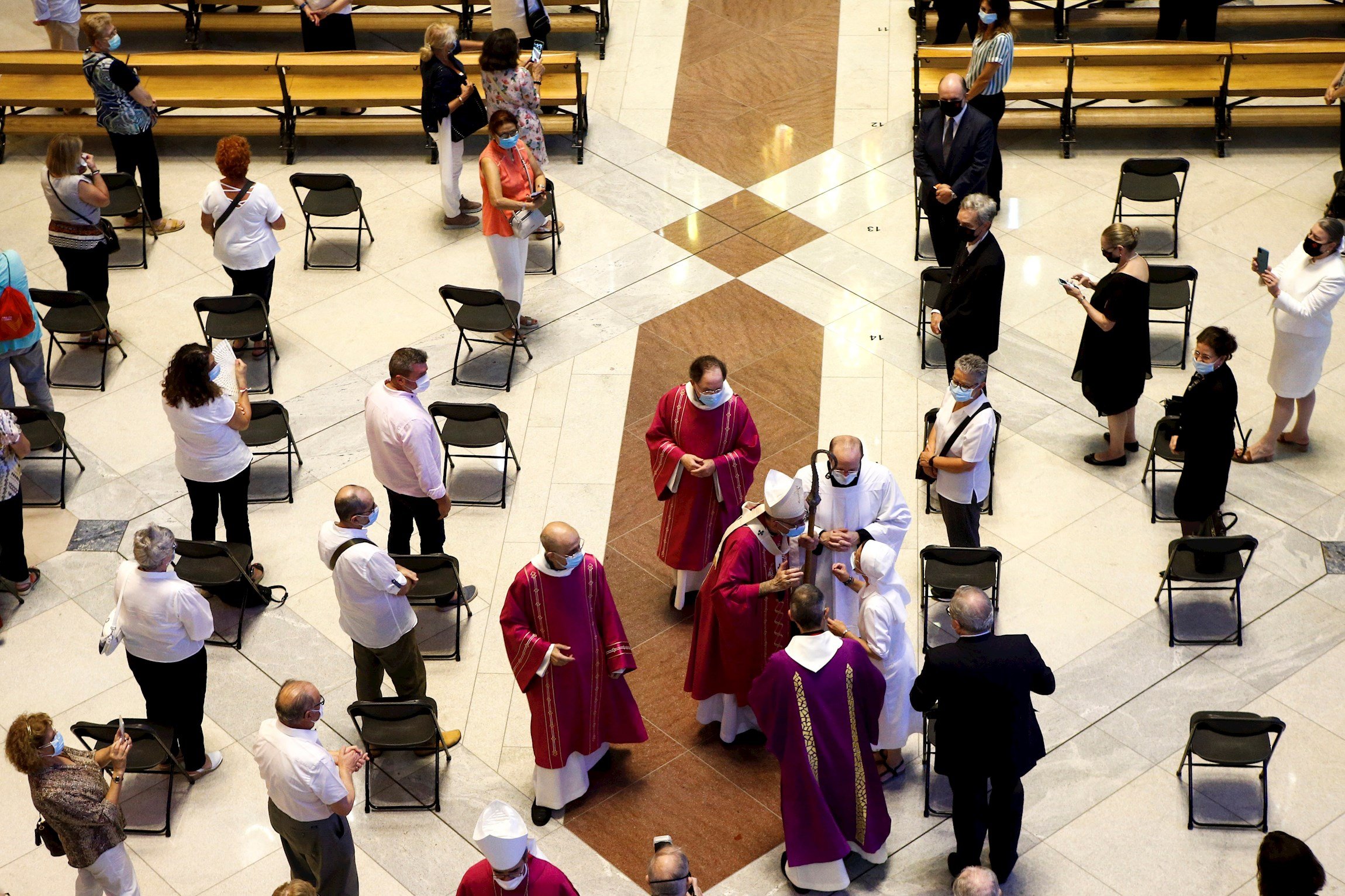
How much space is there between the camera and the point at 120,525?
9.27 metres

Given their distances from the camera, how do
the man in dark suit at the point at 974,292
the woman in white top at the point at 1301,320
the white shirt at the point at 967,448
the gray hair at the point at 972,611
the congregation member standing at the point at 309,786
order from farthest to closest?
1. the man in dark suit at the point at 974,292
2. the woman in white top at the point at 1301,320
3. the white shirt at the point at 967,448
4. the gray hair at the point at 972,611
5. the congregation member standing at the point at 309,786

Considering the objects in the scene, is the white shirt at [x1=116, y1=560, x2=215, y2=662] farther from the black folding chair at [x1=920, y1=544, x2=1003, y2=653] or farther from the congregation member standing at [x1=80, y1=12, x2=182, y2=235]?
the congregation member standing at [x1=80, y1=12, x2=182, y2=235]

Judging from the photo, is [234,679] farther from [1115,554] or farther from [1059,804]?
[1115,554]

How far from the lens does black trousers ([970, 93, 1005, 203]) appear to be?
11109 mm

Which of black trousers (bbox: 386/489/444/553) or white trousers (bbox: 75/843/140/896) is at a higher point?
black trousers (bbox: 386/489/444/553)

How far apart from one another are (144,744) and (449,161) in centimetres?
559

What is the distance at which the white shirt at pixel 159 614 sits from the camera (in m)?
7.09

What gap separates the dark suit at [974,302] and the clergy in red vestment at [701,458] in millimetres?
1943

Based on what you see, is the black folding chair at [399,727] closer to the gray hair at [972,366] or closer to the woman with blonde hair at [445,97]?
the gray hair at [972,366]

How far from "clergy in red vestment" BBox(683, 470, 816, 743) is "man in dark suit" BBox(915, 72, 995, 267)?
3.87m

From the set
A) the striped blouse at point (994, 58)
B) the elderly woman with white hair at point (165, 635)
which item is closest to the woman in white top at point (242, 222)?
the elderly woman with white hair at point (165, 635)

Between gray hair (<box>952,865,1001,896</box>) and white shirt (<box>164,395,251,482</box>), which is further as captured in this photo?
white shirt (<box>164,395,251,482</box>)

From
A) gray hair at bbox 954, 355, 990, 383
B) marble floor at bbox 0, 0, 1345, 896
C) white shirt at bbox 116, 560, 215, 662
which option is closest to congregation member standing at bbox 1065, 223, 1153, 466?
marble floor at bbox 0, 0, 1345, 896

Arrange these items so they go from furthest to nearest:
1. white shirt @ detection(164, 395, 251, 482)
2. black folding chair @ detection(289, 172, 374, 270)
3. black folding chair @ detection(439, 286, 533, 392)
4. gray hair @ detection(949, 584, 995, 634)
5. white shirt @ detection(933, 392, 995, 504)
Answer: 1. black folding chair @ detection(289, 172, 374, 270)
2. black folding chair @ detection(439, 286, 533, 392)
3. white shirt @ detection(164, 395, 251, 482)
4. white shirt @ detection(933, 392, 995, 504)
5. gray hair @ detection(949, 584, 995, 634)
